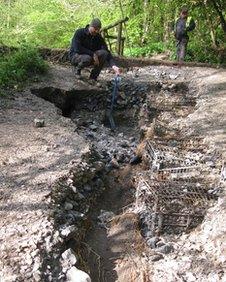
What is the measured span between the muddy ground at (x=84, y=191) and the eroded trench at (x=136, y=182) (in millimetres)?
18

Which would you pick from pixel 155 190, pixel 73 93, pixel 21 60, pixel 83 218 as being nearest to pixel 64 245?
pixel 83 218

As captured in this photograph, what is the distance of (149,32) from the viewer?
16.0 metres

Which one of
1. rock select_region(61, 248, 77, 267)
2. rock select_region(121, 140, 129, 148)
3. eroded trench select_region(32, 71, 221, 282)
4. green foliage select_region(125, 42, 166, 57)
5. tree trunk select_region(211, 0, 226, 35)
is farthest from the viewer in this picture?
green foliage select_region(125, 42, 166, 57)

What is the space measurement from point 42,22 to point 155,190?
12.2 metres

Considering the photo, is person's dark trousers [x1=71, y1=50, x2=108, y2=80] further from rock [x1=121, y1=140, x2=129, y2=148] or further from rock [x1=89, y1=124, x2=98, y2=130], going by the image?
rock [x1=121, y1=140, x2=129, y2=148]

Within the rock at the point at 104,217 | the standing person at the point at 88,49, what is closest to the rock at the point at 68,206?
the rock at the point at 104,217

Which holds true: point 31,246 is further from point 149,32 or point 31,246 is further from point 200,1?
point 149,32

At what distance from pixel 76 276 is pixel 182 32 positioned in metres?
9.14

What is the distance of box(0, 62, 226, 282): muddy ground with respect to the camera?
13.3 ft

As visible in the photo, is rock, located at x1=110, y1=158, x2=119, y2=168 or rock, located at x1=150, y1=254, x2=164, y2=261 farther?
rock, located at x1=110, y1=158, x2=119, y2=168

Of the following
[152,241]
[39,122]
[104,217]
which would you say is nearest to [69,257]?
[152,241]

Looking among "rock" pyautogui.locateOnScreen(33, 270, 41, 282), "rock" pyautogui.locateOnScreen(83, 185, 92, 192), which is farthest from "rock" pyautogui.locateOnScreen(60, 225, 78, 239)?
"rock" pyautogui.locateOnScreen(83, 185, 92, 192)

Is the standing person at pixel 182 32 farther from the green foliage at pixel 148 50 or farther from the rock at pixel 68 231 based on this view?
the rock at pixel 68 231

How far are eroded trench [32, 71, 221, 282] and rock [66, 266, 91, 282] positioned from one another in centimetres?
40
